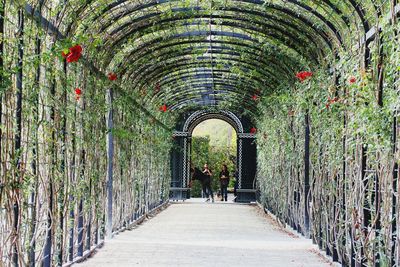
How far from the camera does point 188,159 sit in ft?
73.0

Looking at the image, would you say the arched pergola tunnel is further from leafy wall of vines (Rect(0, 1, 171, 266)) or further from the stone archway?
the stone archway

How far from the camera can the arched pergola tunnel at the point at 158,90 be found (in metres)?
5.03

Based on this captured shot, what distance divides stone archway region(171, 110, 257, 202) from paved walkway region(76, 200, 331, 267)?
7916 millimetres

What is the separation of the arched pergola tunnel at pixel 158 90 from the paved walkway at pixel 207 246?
30cm

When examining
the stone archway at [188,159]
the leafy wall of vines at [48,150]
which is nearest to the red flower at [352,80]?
the leafy wall of vines at [48,150]

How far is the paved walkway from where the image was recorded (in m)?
7.56

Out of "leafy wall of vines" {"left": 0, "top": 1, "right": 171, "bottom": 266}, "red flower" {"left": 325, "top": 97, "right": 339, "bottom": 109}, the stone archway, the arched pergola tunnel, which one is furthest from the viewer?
the stone archway

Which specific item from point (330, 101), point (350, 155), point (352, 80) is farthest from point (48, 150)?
point (330, 101)

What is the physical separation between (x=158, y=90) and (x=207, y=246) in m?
5.81

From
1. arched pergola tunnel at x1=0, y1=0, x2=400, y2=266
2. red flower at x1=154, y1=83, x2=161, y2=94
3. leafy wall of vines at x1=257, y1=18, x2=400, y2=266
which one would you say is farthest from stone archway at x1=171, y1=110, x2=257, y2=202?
leafy wall of vines at x1=257, y1=18, x2=400, y2=266

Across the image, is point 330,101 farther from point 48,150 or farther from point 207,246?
point 48,150

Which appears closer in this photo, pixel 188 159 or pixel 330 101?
pixel 330 101

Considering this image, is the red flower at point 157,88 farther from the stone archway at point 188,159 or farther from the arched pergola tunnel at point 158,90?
the stone archway at point 188,159

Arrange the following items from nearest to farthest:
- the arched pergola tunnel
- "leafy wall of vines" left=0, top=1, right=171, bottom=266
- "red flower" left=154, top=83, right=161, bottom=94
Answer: "leafy wall of vines" left=0, top=1, right=171, bottom=266, the arched pergola tunnel, "red flower" left=154, top=83, right=161, bottom=94
